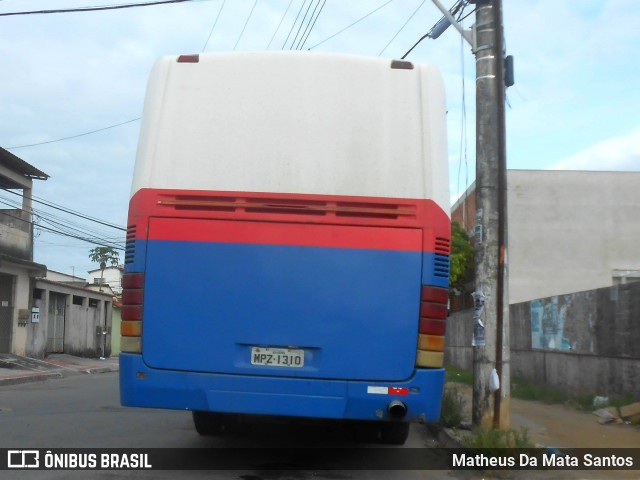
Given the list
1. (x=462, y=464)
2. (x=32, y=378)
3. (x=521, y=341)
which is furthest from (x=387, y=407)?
(x=32, y=378)

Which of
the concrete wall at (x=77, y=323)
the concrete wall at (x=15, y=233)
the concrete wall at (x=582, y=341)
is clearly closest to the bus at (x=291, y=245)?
the concrete wall at (x=582, y=341)

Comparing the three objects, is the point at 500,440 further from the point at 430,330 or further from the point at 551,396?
the point at 551,396

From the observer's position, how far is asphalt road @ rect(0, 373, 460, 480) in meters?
7.01

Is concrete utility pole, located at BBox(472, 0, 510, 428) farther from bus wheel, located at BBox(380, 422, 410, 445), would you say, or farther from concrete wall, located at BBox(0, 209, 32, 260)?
concrete wall, located at BBox(0, 209, 32, 260)

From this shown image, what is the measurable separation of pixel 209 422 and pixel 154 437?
1546 mm

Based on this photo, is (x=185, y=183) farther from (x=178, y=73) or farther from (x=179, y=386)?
(x=179, y=386)

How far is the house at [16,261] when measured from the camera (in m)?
26.0

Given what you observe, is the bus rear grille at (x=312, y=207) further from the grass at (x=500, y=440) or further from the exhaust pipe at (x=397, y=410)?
the grass at (x=500, y=440)

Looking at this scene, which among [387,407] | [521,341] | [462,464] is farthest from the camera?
[521,341]

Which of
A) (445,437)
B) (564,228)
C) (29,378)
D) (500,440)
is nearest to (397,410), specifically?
(500,440)

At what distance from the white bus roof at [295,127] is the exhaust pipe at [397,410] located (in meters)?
1.67

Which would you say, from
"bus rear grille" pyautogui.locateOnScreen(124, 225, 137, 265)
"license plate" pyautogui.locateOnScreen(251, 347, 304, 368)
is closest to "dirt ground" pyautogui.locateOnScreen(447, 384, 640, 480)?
"license plate" pyautogui.locateOnScreen(251, 347, 304, 368)

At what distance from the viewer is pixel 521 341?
15977mm

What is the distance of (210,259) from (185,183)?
67 cm
